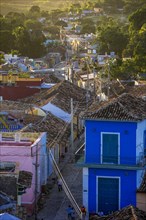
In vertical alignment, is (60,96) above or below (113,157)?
below

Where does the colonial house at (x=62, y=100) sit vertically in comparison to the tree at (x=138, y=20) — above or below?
below

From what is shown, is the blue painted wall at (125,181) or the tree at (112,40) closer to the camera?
the blue painted wall at (125,181)

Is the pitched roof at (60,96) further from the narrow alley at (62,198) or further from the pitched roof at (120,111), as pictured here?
the pitched roof at (120,111)

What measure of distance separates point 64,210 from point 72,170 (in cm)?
504

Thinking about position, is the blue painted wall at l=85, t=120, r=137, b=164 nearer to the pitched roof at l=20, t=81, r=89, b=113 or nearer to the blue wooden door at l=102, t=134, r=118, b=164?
the blue wooden door at l=102, t=134, r=118, b=164

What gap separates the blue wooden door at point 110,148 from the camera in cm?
2369

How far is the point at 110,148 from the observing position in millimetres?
23703

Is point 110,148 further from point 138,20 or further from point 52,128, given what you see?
point 138,20

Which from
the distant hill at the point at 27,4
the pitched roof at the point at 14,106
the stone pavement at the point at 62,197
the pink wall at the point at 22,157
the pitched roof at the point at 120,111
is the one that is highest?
the pitched roof at the point at 120,111

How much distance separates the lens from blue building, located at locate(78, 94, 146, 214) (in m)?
23.6

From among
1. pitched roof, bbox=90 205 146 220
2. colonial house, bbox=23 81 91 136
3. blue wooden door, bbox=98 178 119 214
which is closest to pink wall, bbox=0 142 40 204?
blue wooden door, bbox=98 178 119 214

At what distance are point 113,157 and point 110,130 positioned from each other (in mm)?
744

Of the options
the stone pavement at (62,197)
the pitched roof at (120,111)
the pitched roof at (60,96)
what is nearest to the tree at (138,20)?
the pitched roof at (60,96)

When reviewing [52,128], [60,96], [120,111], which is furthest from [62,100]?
[120,111]
